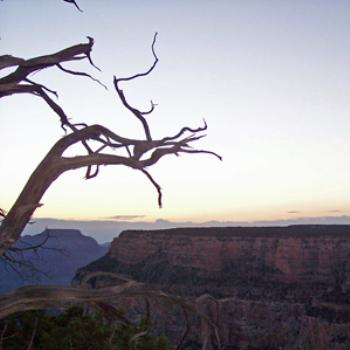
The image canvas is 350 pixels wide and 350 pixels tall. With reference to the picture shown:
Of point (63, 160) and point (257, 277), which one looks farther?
point (257, 277)

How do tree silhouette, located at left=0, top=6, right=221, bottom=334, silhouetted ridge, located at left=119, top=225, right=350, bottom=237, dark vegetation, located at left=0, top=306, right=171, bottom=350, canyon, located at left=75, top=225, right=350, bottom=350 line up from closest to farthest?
1. tree silhouette, located at left=0, top=6, right=221, bottom=334
2. dark vegetation, located at left=0, top=306, right=171, bottom=350
3. canyon, located at left=75, top=225, right=350, bottom=350
4. silhouetted ridge, located at left=119, top=225, right=350, bottom=237

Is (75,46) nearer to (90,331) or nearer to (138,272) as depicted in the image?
(90,331)

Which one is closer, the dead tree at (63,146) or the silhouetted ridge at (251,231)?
the dead tree at (63,146)

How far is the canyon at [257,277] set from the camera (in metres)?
50.9

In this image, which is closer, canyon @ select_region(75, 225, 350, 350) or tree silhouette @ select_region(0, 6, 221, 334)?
tree silhouette @ select_region(0, 6, 221, 334)

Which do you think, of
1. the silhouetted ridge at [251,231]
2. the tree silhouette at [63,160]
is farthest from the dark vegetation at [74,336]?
the silhouetted ridge at [251,231]

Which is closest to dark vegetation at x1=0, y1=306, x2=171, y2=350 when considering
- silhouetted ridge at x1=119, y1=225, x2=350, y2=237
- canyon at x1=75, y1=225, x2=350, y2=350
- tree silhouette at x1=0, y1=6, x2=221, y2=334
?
tree silhouette at x1=0, y1=6, x2=221, y2=334

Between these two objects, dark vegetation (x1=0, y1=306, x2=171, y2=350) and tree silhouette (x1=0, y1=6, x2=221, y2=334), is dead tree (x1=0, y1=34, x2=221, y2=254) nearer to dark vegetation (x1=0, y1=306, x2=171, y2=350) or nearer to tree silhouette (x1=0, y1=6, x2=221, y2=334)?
tree silhouette (x1=0, y1=6, x2=221, y2=334)

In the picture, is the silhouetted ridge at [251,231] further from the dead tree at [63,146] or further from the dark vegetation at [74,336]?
the dead tree at [63,146]

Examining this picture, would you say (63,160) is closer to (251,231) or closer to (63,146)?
(63,146)

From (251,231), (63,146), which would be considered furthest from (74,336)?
(251,231)

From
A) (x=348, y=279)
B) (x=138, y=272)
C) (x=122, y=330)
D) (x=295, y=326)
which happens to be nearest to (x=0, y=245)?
(x=122, y=330)

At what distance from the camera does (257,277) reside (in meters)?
62.8

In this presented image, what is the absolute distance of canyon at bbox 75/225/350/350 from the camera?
50.9 m
